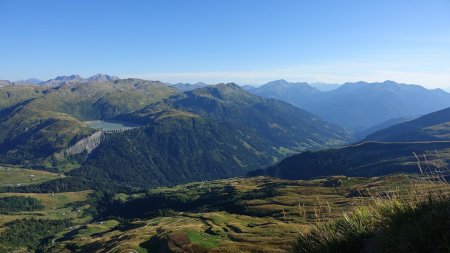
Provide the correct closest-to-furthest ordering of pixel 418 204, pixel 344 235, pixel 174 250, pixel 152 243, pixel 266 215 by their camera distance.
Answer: pixel 418 204 → pixel 344 235 → pixel 174 250 → pixel 152 243 → pixel 266 215

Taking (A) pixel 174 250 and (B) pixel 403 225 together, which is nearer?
(B) pixel 403 225

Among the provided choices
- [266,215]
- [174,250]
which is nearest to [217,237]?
[174,250]

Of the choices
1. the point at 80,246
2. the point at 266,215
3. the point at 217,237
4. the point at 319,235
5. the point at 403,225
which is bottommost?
the point at 80,246

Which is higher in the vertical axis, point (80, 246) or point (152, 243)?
point (152, 243)

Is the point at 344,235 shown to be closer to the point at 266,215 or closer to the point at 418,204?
the point at 418,204

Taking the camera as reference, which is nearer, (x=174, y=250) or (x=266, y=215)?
(x=174, y=250)

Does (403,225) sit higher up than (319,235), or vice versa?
(403,225)

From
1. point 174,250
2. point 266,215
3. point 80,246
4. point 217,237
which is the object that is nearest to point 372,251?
point 174,250

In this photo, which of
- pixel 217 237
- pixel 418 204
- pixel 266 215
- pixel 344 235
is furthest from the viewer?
pixel 266 215

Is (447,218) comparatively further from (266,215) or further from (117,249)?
(266,215)
